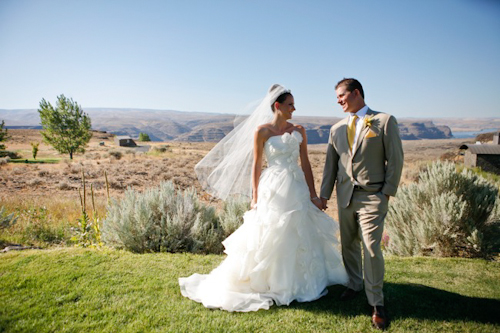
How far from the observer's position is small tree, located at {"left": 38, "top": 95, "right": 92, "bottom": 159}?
158ft

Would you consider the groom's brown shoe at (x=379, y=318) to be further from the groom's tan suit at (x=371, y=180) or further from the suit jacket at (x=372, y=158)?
the suit jacket at (x=372, y=158)

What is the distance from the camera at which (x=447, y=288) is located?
3.98 meters

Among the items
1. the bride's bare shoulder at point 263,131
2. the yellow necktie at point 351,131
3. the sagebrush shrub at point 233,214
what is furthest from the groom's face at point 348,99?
the sagebrush shrub at point 233,214

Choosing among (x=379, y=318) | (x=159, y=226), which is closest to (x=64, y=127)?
(x=159, y=226)

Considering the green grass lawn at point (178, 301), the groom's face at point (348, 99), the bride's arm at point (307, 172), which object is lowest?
the green grass lawn at point (178, 301)

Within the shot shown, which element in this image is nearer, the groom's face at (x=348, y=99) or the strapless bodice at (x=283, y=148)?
the groom's face at (x=348, y=99)

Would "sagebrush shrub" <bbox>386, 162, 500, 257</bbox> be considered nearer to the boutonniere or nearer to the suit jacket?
the suit jacket

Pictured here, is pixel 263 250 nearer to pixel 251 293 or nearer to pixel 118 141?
pixel 251 293

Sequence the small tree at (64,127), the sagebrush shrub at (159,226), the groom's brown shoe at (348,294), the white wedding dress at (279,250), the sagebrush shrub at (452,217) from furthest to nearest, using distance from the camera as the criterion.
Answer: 1. the small tree at (64,127)
2. the sagebrush shrub at (159,226)
3. the sagebrush shrub at (452,217)
4. the groom's brown shoe at (348,294)
5. the white wedding dress at (279,250)

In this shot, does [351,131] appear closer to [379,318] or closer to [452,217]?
[379,318]

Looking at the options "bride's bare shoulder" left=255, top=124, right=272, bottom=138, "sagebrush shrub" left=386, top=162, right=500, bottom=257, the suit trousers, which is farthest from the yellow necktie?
"sagebrush shrub" left=386, top=162, right=500, bottom=257

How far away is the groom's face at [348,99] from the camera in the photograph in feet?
11.0

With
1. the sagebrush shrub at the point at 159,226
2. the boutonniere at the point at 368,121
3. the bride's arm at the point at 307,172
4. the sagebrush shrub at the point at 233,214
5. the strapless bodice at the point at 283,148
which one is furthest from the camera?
the sagebrush shrub at the point at 233,214

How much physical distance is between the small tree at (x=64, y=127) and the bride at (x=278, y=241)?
51726 millimetres
